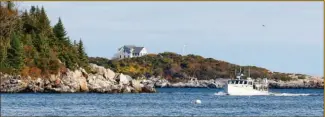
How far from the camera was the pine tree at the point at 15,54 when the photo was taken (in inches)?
5049

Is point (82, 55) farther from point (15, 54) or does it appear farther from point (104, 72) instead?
point (15, 54)

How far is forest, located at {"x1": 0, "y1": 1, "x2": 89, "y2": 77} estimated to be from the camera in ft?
424

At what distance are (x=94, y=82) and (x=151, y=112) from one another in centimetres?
5296

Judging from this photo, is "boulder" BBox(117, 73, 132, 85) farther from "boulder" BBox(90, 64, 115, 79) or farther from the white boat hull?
the white boat hull

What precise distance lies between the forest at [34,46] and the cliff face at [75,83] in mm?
1076

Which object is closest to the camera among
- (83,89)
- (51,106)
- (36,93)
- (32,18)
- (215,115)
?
(215,115)

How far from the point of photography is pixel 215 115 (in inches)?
3083

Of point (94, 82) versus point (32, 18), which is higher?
point (32, 18)

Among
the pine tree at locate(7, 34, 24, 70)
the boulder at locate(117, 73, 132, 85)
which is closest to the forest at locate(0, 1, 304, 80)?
the pine tree at locate(7, 34, 24, 70)

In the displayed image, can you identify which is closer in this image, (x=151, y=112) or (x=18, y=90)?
(x=151, y=112)

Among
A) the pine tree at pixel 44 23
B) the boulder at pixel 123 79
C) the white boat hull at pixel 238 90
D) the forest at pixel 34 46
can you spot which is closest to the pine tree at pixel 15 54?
the forest at pixel 34 46

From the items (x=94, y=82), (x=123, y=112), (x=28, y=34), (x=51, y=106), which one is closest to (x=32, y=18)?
(x=28, y=34)

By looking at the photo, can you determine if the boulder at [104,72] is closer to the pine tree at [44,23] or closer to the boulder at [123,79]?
the boulder at [123,79]

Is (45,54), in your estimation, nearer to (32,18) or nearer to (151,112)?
(32,18)
